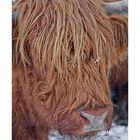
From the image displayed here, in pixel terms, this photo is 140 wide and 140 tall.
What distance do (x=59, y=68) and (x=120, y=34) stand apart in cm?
24

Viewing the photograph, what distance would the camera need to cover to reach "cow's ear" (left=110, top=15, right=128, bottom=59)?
1169 millimetres

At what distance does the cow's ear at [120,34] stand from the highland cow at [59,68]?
4 cm

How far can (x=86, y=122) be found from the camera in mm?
1151

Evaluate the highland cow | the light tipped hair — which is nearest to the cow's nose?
the highland cow

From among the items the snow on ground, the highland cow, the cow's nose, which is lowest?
the snow on ground

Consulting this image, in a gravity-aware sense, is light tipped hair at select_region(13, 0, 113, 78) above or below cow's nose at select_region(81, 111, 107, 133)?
above

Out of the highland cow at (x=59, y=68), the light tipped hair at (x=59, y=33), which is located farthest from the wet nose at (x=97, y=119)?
the light tipped hair at (x=59, y=33)

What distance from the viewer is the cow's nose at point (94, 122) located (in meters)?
1.15

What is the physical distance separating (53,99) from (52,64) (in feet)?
0.38

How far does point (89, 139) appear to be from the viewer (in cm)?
116

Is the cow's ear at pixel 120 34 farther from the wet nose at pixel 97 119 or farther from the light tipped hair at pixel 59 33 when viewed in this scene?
the wet nose at pixel 97 119

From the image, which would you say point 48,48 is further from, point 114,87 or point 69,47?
point 114,87

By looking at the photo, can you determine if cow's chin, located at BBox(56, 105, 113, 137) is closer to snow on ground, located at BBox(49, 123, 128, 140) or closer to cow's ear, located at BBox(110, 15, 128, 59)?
snow on ground, located at BBox(49, 123, 128, 140)
